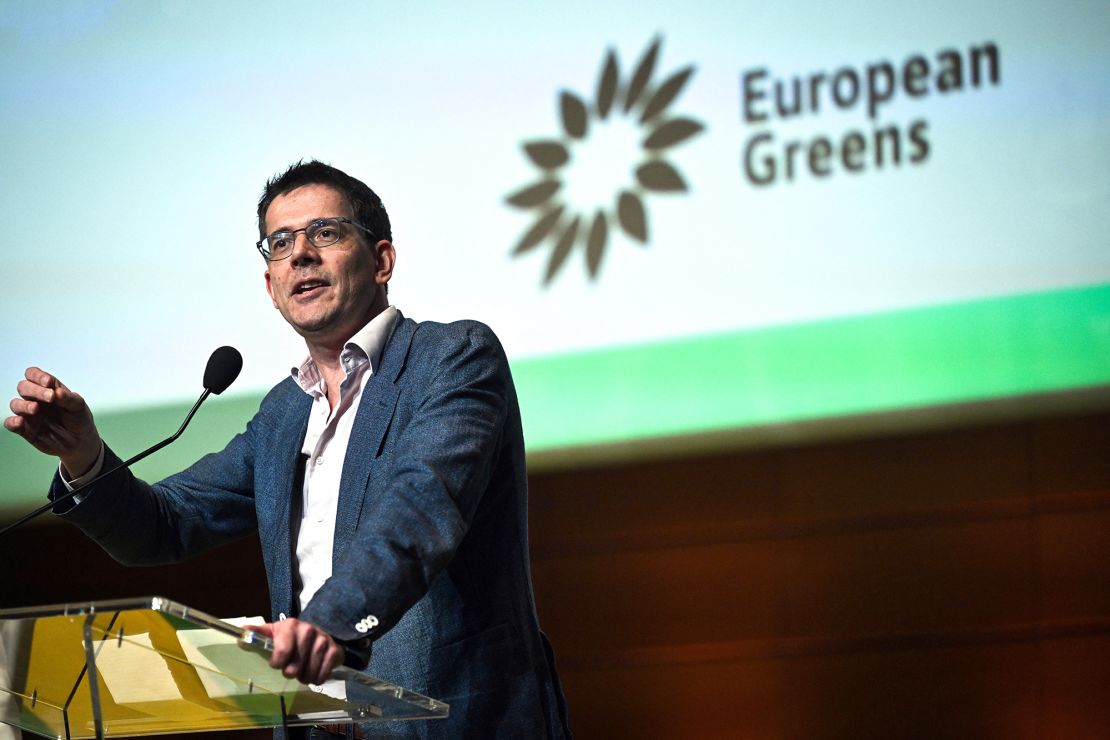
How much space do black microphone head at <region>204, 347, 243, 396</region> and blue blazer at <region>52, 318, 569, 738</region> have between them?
14 cm

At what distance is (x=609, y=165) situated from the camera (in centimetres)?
346

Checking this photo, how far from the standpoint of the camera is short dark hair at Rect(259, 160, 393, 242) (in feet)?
7.11

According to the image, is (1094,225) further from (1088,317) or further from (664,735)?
(664,735)

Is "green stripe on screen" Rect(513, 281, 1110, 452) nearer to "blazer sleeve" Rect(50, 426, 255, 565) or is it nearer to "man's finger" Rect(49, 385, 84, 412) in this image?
"blazer sleeve" Rect(50, 426, 255, 565)

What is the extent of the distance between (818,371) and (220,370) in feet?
6.02

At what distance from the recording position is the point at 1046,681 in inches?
137

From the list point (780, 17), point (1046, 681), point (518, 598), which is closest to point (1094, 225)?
point (780, 17)

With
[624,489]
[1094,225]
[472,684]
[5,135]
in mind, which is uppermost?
[5,135]

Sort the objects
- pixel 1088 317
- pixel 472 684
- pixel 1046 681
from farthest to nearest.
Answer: pixel 1046 681
pixel 1088 317
pixel 472 684

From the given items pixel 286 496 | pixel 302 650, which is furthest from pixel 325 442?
pixel 302 650

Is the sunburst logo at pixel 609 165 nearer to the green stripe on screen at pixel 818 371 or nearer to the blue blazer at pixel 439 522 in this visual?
the green stripe on screen at pixel 818 371

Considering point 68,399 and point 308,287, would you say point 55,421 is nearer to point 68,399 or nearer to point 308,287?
point 68,399

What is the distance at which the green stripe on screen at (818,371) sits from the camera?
3287 mm

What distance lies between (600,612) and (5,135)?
226cm
